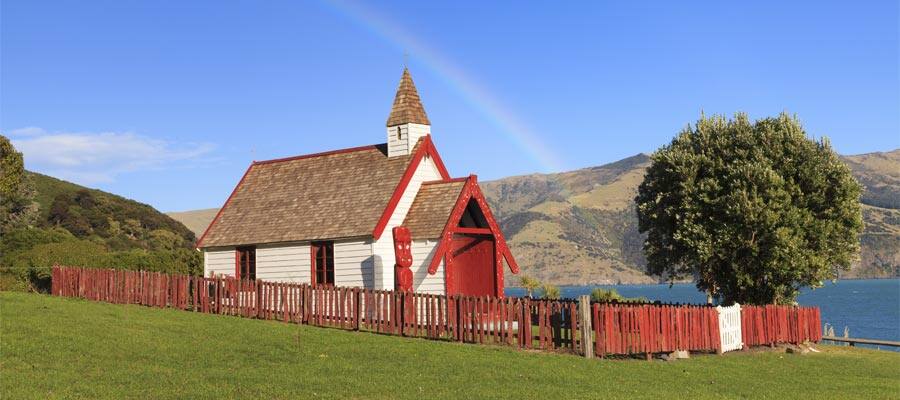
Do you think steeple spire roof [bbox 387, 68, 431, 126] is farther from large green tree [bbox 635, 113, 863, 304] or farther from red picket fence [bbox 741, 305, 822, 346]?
red picket fence [bbox 741, 305, 822, 346]

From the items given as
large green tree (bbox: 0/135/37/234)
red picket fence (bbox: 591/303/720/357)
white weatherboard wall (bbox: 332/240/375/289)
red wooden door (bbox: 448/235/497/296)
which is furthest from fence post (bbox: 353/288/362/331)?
large green tree (bbox: 0/135/37/234)

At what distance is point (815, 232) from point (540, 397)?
2268 centimetres

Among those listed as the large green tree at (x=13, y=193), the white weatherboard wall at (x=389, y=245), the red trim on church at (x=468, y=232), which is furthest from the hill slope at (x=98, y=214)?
the red trim on church at (x=468, y=232)

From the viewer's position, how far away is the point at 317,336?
23750mm

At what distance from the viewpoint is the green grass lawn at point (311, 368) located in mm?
15773

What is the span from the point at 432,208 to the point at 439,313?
23.1 feet

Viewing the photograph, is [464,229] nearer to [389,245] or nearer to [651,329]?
[389,245]

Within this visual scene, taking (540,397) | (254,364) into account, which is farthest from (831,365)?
(254,364)

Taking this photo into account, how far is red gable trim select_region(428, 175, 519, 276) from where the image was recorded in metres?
29.5

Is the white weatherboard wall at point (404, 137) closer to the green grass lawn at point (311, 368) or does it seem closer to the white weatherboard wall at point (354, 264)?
the white weatherboard wall at point (354, 264)

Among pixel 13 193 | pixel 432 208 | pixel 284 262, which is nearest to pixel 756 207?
pixel 432 208

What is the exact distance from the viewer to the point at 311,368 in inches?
716

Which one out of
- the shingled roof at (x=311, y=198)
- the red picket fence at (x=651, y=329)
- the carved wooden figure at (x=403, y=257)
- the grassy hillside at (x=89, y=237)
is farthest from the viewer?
the grassy hillside at (x=89, y=237)

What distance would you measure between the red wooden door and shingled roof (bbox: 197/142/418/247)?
11.6 ft
